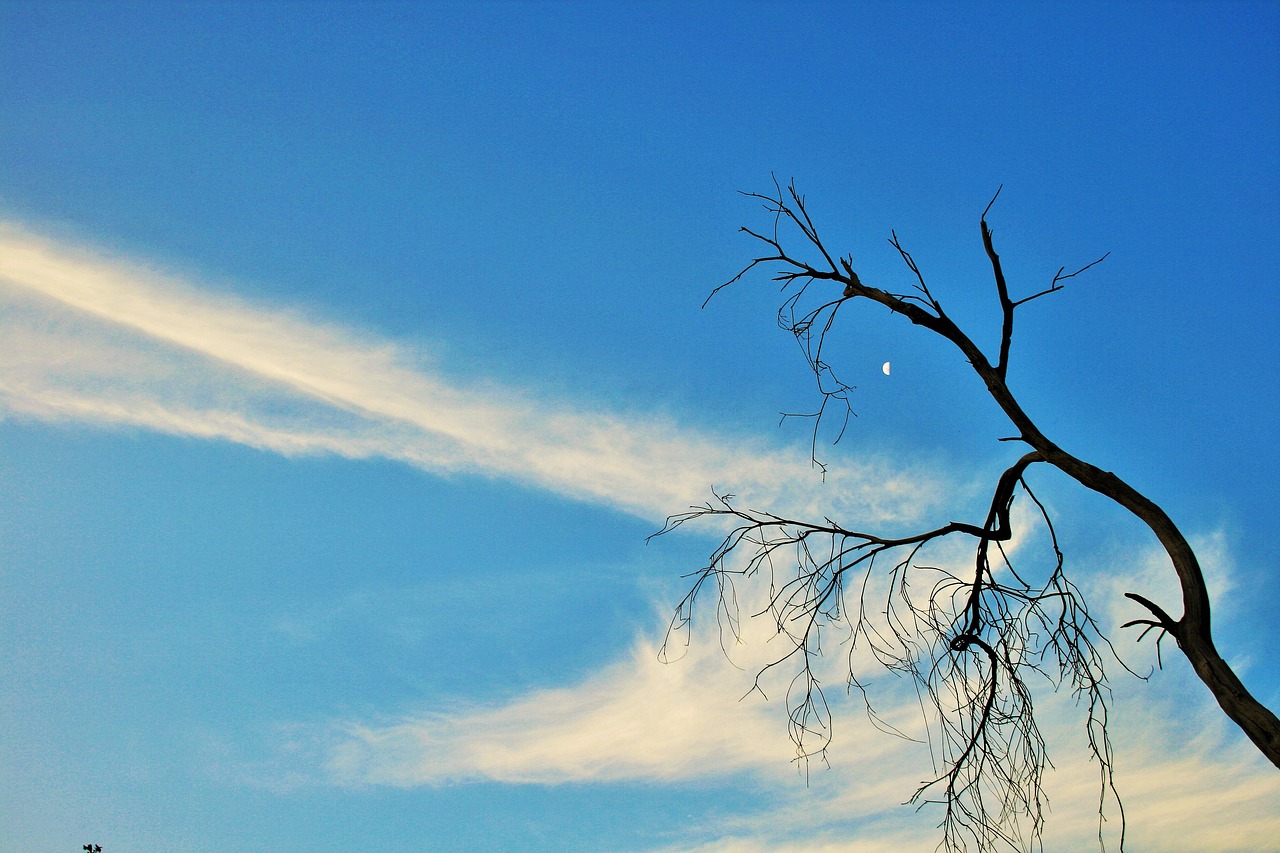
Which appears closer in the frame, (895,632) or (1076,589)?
(1076,589)

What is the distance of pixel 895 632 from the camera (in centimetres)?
454

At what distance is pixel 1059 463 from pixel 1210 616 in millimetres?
813

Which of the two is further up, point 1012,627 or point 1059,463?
point 1059,463

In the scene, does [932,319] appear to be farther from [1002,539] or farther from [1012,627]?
[1012,627]

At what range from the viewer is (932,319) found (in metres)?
4.14

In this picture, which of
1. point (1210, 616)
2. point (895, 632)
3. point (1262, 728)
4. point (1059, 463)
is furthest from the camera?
point (895, 632)

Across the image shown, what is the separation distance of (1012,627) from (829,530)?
3.40 ft

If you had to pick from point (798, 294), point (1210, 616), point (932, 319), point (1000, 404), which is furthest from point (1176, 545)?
point (798, 294)

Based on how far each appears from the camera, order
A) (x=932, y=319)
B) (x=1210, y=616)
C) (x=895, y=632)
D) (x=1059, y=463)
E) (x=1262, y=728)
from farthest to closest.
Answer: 1. (x=895, y=632)
2. (x=932, y=319)
3. (x=1059, y=463)
4. (x=1210, y=616)
5. (x=1262, y=728)

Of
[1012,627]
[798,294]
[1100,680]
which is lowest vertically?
[1100,680]

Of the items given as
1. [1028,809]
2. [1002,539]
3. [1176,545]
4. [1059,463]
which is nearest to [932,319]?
[1059,463]

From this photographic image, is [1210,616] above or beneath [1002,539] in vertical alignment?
beneath

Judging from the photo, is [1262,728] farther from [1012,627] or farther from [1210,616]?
[1012,627]

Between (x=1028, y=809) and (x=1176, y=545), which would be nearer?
(x=1176, y=545)
